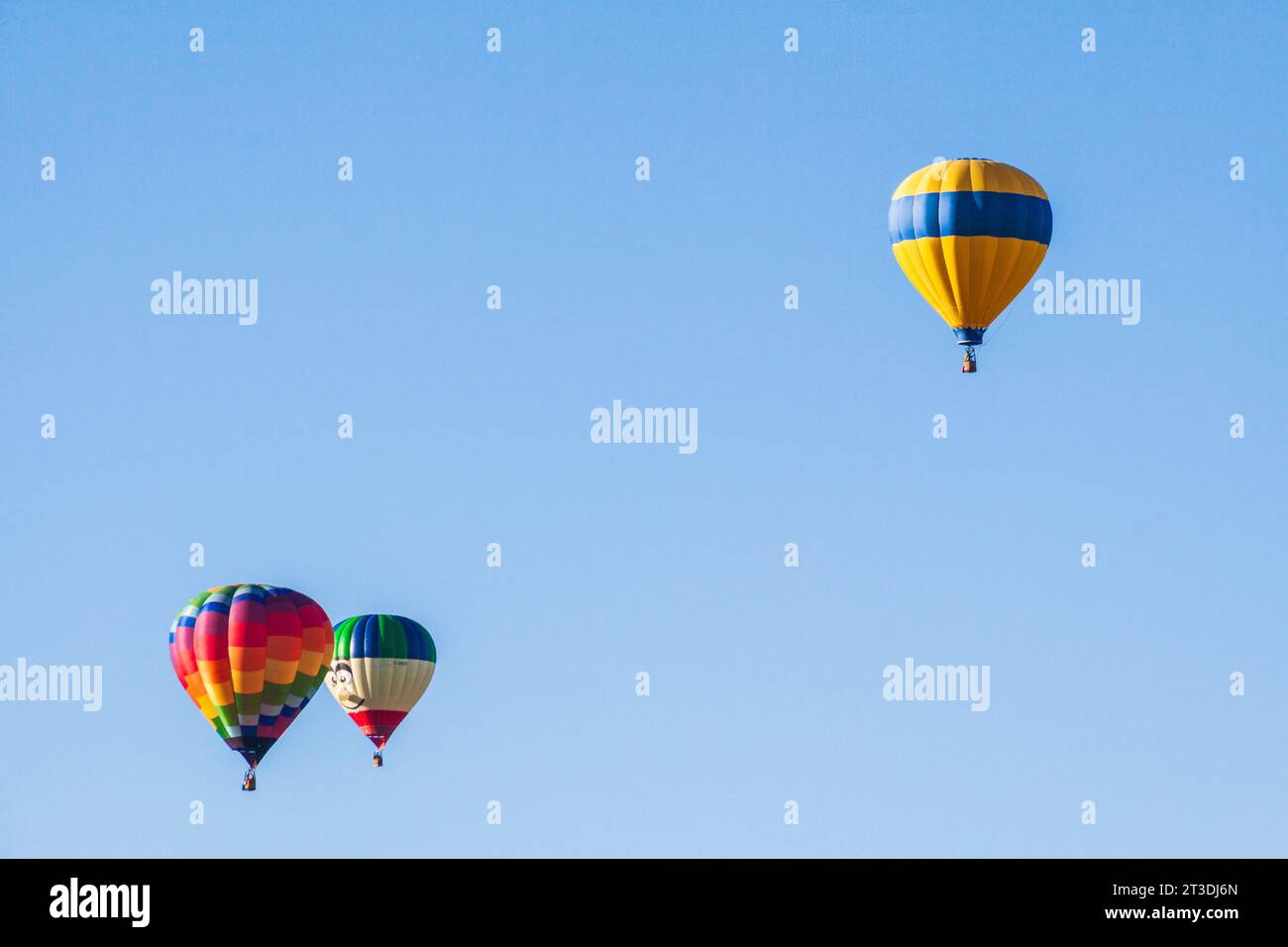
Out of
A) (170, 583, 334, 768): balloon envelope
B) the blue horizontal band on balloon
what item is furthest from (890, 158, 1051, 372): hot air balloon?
(170, 583, 334, 768): balloon envelope

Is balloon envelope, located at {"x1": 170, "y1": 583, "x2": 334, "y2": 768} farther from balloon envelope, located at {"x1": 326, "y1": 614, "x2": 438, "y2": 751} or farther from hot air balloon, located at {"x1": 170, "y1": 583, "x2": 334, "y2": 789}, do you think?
balloon envelope, located at {"x1": 326, "y1": 614, "x2": 438, "y2": 751}

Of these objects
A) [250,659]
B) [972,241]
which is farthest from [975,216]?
[250,659]

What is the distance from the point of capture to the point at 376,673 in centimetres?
8512

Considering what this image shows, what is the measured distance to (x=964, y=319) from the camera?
7531cm

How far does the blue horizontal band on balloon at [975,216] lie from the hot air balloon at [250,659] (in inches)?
616

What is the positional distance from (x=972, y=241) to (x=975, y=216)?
0.50 m

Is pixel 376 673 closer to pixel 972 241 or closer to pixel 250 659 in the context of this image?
pixel 250 659

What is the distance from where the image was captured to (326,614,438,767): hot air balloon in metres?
85.1

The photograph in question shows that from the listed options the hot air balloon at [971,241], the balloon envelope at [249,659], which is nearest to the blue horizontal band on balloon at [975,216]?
the hot air balloon at [971,241]

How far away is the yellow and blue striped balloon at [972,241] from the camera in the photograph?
7494 centimetres
